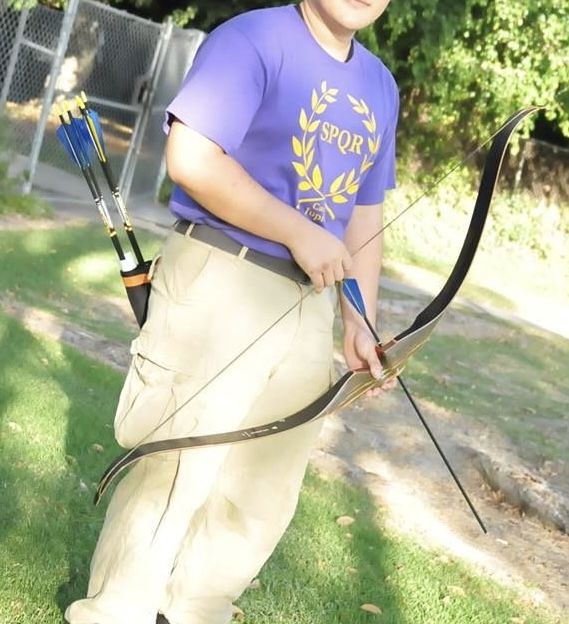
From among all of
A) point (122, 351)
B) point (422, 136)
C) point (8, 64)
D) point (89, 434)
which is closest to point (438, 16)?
point (422, 136)

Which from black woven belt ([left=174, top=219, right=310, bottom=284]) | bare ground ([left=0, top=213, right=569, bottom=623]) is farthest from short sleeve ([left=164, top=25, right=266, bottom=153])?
bare ground ([left=0, top=213, right=569, bottom=623])

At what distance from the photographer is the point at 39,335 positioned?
6.58 m

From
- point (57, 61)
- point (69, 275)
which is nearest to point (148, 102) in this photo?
point (57, 61)

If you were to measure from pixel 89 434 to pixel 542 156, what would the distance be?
1491 cm

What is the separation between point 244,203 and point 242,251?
197 millimetres

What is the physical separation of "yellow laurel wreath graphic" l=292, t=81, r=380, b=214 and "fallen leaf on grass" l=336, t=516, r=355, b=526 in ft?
7.67

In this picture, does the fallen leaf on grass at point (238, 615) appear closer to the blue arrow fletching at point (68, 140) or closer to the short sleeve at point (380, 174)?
the short sleeve at point (380, 174)

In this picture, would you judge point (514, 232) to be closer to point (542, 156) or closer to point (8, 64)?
point (542, 156)

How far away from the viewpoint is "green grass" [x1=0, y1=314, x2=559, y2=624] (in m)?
3.46

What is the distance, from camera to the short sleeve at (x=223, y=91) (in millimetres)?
2342

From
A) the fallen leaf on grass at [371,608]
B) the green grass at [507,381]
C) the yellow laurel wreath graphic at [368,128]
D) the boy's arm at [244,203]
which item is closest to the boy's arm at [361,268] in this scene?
the yellow laurel wreath graphic at [368,128]

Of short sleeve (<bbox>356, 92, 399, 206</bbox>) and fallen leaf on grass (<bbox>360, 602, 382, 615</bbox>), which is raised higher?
short sleeve (<bbox>356, 92, 399, 206</bbox>)

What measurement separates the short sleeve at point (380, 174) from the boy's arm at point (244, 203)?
44cm

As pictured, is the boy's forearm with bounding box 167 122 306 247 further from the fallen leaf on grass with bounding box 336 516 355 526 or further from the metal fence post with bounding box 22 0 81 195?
the metal fence post with bounding box 22 0 81 195
